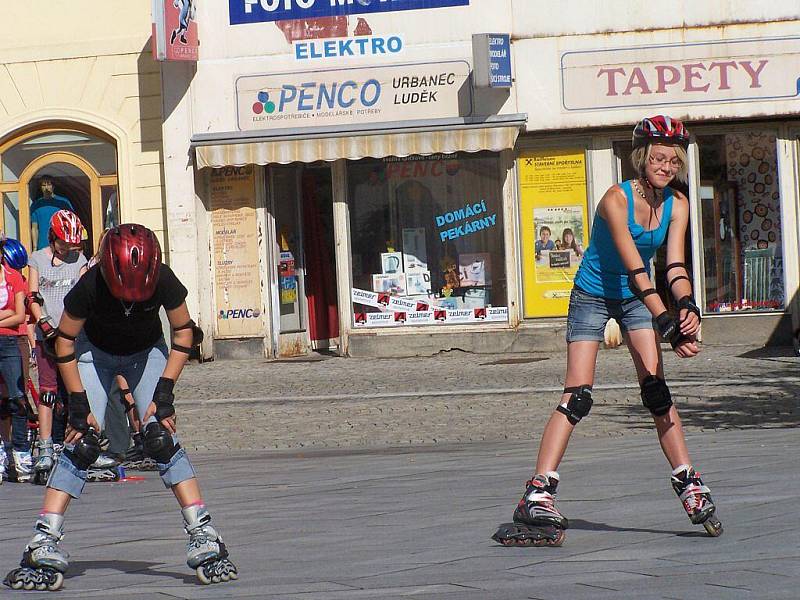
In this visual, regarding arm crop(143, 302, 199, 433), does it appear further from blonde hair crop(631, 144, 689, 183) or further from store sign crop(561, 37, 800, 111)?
store sign crop(561, 37, 800, 111)

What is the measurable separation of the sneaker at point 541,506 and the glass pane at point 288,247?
46.7 ft

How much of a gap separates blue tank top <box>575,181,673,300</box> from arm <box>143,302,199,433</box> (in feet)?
5.89

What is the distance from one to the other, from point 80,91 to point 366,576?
1599 centimetres

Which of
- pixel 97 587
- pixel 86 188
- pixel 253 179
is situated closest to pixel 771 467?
pixel 97 587

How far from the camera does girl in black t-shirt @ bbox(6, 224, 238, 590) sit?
18.1ft

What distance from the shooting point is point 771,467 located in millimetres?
8258

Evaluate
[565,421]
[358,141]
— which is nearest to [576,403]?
[565,421]

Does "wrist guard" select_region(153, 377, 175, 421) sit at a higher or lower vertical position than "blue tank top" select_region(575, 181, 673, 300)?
lower

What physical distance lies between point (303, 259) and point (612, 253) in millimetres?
14500

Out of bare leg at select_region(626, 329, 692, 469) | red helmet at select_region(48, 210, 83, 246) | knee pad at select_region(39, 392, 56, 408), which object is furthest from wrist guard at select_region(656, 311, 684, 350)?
knee pad at select_region(39, 392, 56, 408)

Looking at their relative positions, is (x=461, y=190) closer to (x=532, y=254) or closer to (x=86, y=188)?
(x=532, y=254)

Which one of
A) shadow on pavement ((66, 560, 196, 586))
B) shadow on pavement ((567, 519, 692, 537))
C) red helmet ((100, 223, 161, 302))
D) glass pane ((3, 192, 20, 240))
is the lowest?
shadow on pavement ((66, 560, 196, 586))

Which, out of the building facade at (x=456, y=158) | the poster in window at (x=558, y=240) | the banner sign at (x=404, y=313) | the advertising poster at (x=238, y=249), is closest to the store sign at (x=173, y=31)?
the building facade at (x=456, y=158)

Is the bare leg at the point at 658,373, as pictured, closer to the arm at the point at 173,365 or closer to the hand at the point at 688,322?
the hand at the point at 688,322
